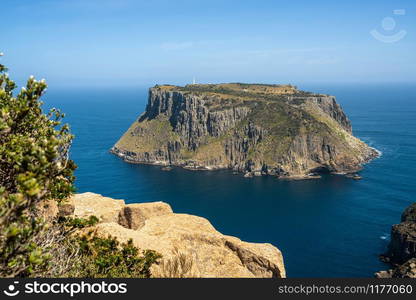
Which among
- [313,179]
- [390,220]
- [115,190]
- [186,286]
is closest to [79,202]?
[186,286]

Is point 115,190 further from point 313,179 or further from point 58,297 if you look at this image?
point 58,297

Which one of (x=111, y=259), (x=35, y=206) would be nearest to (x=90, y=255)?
(x=111, y=259)

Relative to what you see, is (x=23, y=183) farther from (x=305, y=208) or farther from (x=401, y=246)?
(x=305, y=208)

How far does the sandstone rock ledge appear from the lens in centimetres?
3156

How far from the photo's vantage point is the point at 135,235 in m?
32.1

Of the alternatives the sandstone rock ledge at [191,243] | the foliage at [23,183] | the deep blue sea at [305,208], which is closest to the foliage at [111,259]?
the sandstone rock ledge at [191,243]

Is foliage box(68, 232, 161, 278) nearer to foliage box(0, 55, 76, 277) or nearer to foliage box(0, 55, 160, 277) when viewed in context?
foliage box(0, 55, 160, 277)

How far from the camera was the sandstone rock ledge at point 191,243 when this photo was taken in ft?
104

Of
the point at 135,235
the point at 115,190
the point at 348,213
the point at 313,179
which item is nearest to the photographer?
the point at 135,235

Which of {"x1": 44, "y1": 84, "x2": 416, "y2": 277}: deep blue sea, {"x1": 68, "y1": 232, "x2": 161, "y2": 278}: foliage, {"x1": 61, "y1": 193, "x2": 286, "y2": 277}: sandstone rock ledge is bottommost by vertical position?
{"x1": 44, "y1": 84, "x2": 416, "y2": 277}: deep blue sea

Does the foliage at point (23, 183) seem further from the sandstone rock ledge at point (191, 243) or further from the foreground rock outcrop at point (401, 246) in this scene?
the foreground rock outcrop at point (401, 246)

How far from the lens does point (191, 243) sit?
38.1m

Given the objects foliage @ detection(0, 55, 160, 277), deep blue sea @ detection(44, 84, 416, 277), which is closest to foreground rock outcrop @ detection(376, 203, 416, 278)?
deep blue sea @ detection(44, 84, 416, 277)

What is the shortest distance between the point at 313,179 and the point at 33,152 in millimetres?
194952
